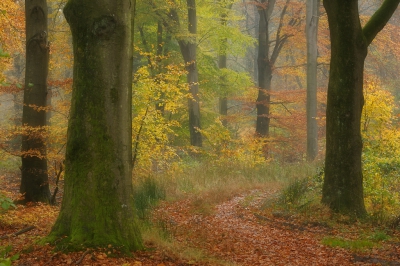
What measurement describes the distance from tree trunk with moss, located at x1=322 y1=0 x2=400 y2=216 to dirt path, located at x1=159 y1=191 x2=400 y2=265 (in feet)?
3.55

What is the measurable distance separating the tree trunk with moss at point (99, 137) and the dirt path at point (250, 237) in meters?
2.13

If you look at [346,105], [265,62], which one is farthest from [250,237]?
[265,62]

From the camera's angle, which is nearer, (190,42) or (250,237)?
(250,237)

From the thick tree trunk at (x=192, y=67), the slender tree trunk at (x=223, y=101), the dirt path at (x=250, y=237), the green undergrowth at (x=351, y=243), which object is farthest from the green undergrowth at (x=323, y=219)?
the slender tree trunk at (x=223, y=101)

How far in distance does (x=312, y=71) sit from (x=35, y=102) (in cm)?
1249

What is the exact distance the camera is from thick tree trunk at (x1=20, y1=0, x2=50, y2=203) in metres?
Result: 10.1

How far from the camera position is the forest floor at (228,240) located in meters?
5.27

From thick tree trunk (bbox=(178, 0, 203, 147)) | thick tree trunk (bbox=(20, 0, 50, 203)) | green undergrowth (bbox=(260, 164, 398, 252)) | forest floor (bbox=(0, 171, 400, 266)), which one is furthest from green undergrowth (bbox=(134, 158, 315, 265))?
thick tree trunk (bbox=(178, 0, 203, 147))

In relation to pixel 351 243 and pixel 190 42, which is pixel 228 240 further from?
pixel 190 42

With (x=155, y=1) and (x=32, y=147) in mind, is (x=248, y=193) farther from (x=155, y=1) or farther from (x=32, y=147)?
(x=155, y=1)

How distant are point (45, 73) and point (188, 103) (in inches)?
443

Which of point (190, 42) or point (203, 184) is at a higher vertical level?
point (190, 42)

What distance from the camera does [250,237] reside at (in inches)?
336

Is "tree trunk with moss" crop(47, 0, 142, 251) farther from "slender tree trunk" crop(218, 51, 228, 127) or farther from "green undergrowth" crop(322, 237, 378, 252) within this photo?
"slender tree trunk" crop(218, 51, 228, 127)
